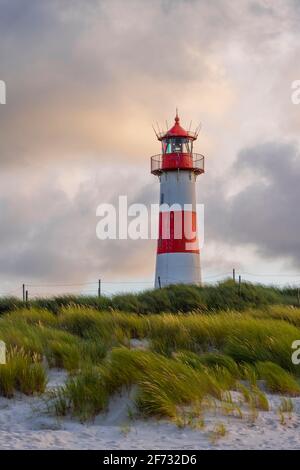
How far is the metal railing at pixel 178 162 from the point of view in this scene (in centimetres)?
2544

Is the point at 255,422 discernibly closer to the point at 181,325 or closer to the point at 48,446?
the point at 48,446

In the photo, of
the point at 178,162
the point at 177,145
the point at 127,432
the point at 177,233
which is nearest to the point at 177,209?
the point at 177,233

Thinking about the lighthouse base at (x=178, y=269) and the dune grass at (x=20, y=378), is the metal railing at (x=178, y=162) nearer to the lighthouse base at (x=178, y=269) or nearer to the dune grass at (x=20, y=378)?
the lighthouse base at (x=178, y=269)

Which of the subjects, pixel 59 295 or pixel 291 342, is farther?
pixel 59 295

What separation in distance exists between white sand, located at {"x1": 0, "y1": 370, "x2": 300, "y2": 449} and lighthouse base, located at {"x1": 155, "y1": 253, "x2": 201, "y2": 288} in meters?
17.5

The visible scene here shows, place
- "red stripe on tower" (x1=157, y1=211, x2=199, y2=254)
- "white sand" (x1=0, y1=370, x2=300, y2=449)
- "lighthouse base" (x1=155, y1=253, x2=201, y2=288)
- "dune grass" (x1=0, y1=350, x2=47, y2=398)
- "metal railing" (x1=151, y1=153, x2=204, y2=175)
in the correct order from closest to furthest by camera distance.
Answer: "white sand" (x1=0, y1=370, x2=300, y2=449) → "dune grass" (x1=0, y1=350, x2=47, y2=398) → "lighthouse base" (x1=155, y1=253, x2=201, y2=288) → "red stripe on tower" (x1=157, y1=211, x2=199, y2=254) → "metal railing" (x1=151, y1=153, x2=204, y2=175)

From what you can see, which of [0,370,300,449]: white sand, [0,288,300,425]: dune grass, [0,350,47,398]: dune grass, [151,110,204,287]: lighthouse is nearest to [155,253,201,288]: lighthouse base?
[151,110,204,287]: lighthouse

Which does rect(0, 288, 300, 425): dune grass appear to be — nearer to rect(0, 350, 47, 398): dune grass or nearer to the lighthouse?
rect(0, 350, 47, 398): dune grass

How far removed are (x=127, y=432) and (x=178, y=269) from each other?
61.1ft

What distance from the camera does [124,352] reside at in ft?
25.0

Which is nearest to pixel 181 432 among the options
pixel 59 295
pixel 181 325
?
pixel 181 325

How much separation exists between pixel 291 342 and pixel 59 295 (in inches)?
374

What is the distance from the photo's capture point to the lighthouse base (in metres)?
24.6
